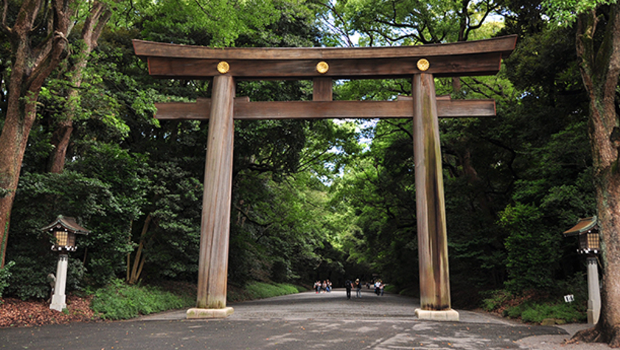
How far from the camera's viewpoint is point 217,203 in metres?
9.00

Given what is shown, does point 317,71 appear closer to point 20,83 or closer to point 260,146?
point 20,83

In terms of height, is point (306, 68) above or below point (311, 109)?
above

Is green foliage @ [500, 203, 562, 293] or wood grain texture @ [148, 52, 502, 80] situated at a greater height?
wood grain texture @ [148, 52, 502, 80]

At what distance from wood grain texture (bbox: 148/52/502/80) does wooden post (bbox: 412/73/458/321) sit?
16.3 inches

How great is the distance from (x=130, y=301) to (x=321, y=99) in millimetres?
7703

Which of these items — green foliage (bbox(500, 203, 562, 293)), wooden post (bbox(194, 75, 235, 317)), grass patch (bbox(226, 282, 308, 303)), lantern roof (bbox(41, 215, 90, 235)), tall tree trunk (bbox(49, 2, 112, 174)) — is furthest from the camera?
grass patch (bbox(226, 282, 308, 303))

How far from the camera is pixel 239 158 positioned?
57.0 ft

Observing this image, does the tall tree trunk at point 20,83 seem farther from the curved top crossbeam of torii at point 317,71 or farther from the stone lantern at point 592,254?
the stone lantern at point 592,254

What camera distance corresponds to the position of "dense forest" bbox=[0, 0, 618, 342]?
10.4m

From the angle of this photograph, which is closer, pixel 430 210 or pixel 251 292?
pixel 430 210

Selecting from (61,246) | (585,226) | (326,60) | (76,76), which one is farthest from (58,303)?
(585,226)

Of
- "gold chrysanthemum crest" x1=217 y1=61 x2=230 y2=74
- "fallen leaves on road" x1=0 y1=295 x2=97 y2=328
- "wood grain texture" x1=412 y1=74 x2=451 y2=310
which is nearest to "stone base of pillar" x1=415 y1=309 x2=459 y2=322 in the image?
"wood grain texture" x1=412 y1=74 x2=451 y2=310

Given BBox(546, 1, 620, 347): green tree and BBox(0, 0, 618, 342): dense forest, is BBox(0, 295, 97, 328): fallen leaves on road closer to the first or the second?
BBox(0, 0, 618, 342): dense forest

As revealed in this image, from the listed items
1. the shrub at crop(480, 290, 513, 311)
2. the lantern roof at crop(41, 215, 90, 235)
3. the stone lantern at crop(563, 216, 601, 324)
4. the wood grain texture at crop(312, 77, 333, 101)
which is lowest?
the shrub at crop(480, 290, 513, 311)
